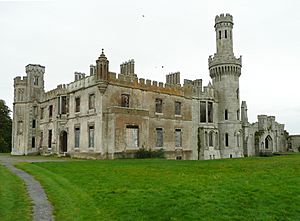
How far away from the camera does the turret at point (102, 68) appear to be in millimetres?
29828

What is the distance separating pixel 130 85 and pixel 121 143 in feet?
20.7

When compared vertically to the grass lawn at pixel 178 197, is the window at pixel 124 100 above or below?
above

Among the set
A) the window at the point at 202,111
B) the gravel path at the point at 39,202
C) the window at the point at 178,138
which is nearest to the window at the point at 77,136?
the window at the point at 178,138

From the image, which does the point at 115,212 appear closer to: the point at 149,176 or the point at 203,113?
the point at 149,176

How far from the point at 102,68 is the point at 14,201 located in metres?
21.0

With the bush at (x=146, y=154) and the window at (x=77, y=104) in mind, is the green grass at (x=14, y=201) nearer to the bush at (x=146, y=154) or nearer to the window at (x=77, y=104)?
the bush at (x=146, y=154)

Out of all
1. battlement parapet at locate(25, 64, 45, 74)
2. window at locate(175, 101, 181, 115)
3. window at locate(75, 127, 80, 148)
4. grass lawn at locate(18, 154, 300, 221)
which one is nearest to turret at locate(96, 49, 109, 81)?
window at locate(75, 127, 80, 148)

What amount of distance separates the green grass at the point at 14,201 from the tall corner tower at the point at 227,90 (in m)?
32.2

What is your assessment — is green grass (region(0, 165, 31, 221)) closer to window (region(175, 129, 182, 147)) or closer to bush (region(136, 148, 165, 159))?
bush (region(136, 148, 165, 159))

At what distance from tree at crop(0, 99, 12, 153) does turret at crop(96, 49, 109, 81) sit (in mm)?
33149

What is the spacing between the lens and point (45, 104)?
42188 millimetres

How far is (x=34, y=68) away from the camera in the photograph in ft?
147

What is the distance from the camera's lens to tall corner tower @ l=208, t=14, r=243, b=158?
42094 millimetres

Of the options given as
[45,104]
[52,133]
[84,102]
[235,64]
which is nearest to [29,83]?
[45,104]
